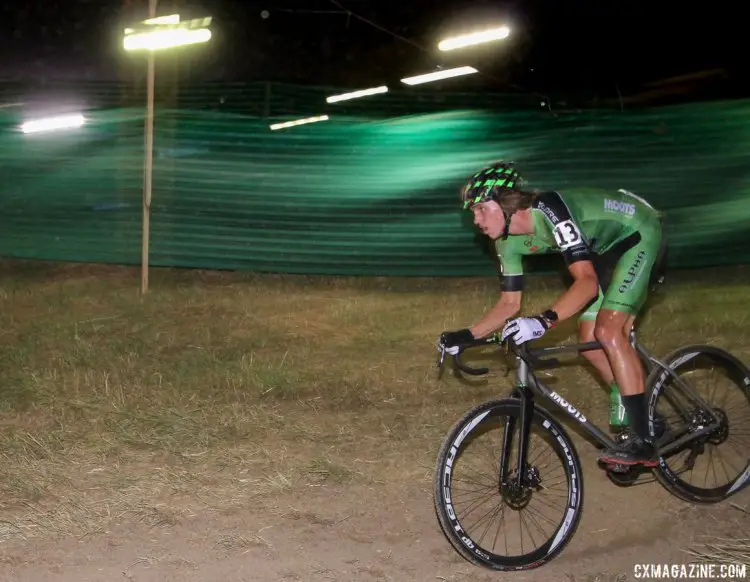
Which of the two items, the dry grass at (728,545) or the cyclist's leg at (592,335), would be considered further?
the cyclist's leg at (592,335)

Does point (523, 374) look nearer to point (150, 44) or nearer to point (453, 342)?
point (453, 342)

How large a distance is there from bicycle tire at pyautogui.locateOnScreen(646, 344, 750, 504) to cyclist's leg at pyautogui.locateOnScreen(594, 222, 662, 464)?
21cm

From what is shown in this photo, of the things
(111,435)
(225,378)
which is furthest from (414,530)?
(225,378)

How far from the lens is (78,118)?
10484 millimetres

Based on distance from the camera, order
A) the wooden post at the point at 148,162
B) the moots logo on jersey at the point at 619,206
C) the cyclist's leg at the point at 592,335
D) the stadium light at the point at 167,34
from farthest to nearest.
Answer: the stadium light at the point at 167,34 → the wooden post at the point at 148,162 → the cyclist's leg at the point at 592,335 → the moots logo on jersey at the point at 619,206

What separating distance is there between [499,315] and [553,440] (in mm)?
680

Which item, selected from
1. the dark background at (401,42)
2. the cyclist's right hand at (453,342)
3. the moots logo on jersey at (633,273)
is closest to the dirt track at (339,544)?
the cyclist's right hand at (453,342)

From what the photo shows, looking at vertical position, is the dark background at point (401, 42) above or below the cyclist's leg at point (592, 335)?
above

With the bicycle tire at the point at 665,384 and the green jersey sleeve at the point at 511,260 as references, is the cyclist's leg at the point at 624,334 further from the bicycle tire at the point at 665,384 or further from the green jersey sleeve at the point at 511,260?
the green jersey sleeve at the point at 511,260

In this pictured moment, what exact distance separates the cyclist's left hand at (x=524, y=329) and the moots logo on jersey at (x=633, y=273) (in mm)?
700

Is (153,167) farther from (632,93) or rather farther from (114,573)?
(632,93)

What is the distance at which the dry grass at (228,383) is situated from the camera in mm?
5066

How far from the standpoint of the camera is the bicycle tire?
14.9ft

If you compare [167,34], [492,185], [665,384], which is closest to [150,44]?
[167,34]
